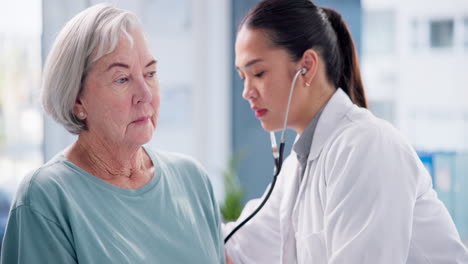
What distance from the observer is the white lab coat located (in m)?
1.21

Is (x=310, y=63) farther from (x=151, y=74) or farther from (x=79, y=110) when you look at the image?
(x=79, y=110)

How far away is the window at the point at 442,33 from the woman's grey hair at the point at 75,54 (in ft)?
9.28

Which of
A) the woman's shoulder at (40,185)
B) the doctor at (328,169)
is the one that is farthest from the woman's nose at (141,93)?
the doctor at (328,169)

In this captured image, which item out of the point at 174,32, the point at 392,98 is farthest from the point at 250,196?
the point at 392,98

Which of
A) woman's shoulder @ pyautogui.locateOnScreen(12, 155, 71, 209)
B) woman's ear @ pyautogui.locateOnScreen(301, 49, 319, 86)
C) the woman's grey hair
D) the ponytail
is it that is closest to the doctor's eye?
the woman's grey hair

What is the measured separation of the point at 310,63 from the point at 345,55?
7.1 inches

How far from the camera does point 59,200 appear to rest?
1.08 metres

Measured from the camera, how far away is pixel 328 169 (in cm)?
134

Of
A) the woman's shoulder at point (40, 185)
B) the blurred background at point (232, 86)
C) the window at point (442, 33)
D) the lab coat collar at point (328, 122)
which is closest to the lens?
the woman's shoulder at point (40, 185)

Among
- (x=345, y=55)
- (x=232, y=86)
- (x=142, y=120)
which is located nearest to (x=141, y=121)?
(x=142, y=120)

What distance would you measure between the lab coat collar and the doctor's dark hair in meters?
0.11

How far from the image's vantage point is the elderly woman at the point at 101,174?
1049mm

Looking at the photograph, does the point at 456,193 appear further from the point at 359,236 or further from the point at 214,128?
the point at 359,236

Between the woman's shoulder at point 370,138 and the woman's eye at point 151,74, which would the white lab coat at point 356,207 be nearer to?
the woman's shoulder at point 370,138
